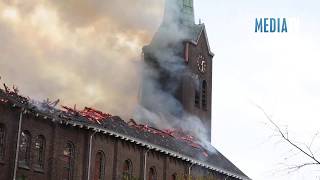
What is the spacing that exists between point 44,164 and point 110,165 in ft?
23.0

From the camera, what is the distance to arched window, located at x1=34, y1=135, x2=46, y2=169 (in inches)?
1645

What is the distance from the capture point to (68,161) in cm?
4469

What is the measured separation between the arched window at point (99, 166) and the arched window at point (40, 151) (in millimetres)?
5507

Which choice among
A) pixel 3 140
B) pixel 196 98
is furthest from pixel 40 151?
pixel 196 98

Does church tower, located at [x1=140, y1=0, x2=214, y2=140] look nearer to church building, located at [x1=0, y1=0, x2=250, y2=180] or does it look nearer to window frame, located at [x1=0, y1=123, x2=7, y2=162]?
church building, located at [x1=0, y1=0, x2=250, y2=180]

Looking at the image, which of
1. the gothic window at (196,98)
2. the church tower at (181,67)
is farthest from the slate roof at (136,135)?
the gothic window at (196,98)

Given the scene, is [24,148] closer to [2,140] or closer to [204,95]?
[2,140]

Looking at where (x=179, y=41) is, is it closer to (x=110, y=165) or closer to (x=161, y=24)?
(x=161, y=24)

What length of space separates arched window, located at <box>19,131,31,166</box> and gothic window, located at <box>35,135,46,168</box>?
0.96m

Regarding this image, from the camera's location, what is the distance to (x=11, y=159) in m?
38.8

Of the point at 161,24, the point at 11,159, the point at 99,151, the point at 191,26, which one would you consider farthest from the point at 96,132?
the point at 191,26

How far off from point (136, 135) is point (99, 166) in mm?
4436

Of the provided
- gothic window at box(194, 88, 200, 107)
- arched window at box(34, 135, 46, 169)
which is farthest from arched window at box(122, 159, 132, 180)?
gothic window at box(194, 88, 200, 107)

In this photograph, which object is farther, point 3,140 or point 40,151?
point 40,151
